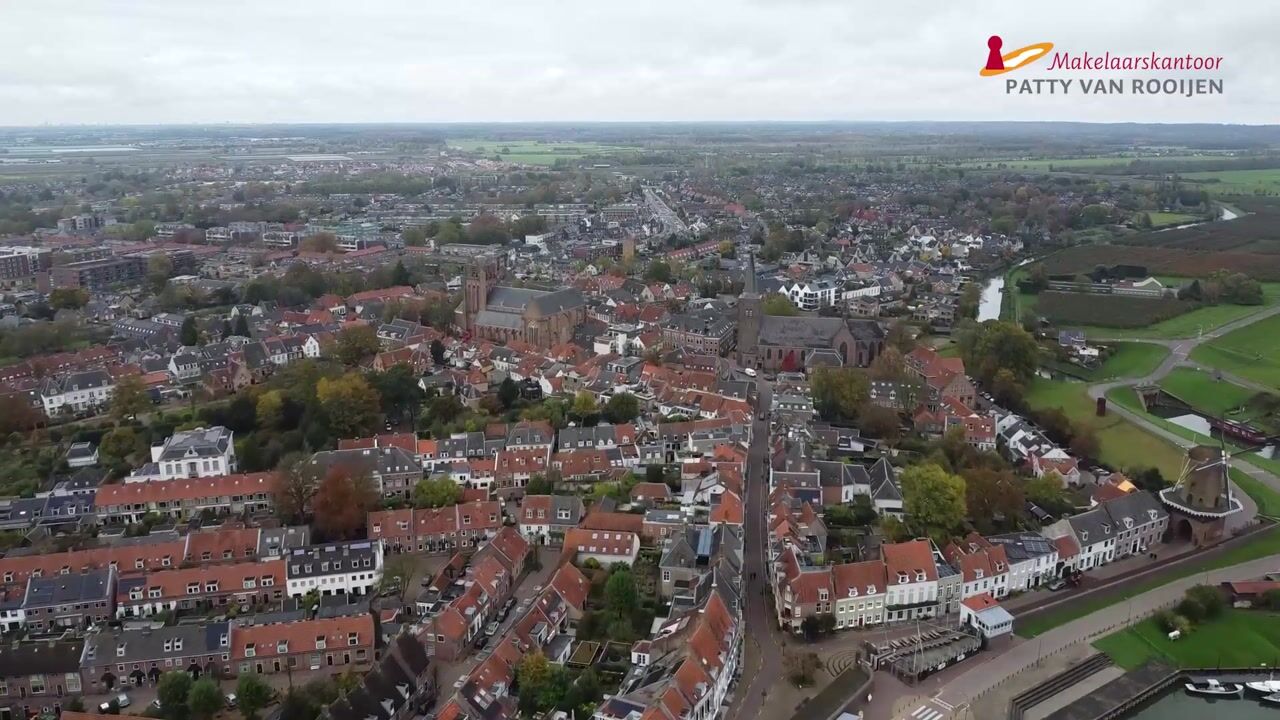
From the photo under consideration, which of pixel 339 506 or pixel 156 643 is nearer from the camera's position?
pixel 156 643

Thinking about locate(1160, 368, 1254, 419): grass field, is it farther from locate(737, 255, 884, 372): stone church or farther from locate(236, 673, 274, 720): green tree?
locate(236, 673, 274, 720): green tree

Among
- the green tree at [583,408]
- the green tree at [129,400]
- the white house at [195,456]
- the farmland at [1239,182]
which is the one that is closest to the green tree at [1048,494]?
the green tree at [583,408]

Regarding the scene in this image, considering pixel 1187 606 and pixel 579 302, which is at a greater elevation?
pixel 579 302

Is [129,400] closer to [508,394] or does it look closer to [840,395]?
[508,394]

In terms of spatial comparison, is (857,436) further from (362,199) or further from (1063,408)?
(362,199)

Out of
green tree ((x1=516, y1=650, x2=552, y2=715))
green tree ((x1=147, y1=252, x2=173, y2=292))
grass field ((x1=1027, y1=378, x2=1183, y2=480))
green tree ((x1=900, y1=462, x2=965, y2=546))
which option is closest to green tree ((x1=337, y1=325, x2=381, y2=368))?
green tree ((x1=516, y1=650, x2=552, y2=715))

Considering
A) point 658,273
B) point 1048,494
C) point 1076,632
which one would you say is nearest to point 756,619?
point 1076,632

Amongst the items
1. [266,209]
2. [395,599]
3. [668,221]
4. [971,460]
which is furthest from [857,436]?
[266,209]

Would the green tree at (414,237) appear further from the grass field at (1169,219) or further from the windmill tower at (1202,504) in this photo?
the grass field at (1169,219)
